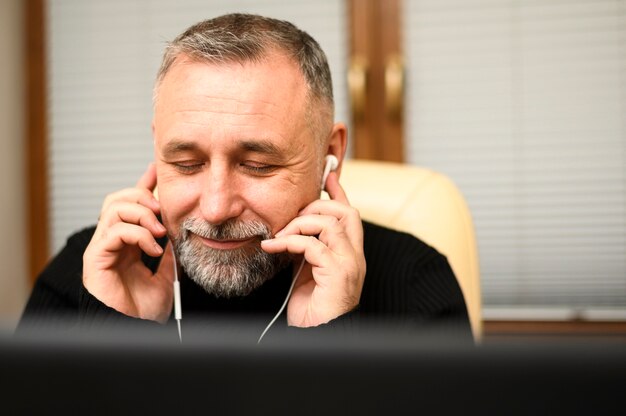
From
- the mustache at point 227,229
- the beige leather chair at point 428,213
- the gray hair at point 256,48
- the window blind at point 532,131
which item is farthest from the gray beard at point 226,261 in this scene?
the window blind at point 532,131

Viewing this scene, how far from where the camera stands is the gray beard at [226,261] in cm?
102

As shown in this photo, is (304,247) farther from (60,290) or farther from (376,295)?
(60,290)

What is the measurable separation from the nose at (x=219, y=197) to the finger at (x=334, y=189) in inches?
8.3

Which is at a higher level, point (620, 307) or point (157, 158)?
point (157, 158)

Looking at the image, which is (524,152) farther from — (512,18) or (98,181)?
(98,181)

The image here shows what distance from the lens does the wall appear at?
2281 millimetres

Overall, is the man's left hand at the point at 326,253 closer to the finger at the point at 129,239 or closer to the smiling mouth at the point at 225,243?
the smiling mouth at the point at 225,243

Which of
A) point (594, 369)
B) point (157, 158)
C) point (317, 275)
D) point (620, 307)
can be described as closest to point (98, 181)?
point (157, 158)

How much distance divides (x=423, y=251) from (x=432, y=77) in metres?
1.10

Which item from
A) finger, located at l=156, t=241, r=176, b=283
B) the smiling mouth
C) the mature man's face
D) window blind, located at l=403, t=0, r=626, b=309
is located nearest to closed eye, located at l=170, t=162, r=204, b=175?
the mature man's face

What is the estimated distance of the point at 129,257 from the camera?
1134mm

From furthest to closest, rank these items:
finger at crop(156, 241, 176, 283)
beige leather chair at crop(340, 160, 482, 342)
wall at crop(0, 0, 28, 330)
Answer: wall at crop(0, 0, 28, 330) → beige leather chair at crop(340, 160, 482, 342) → finger at crop(156, 241, 176, 283)

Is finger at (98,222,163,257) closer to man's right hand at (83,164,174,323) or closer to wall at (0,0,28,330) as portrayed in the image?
man's right hand at (83,164,174,323)

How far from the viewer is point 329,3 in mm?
2211
